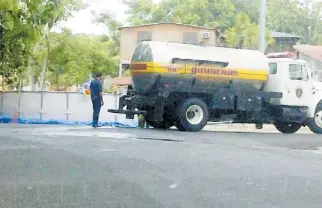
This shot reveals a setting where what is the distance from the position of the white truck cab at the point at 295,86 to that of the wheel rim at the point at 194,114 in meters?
2.57

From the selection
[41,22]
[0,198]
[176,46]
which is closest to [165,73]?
[176,46]

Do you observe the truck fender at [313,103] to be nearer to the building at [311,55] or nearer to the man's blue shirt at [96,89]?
the man's blue shirt at [96,89]

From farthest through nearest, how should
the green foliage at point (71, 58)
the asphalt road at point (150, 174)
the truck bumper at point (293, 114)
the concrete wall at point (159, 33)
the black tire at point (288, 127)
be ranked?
the concrete wall at point (159, 33) < the green foliage at point (71, 58) < the black tire at point (288, 127) < the truck bumper at point (293, 114) < the asphalt road at point (150, 174)

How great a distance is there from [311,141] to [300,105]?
3879 mm

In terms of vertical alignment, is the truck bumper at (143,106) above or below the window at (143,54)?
below

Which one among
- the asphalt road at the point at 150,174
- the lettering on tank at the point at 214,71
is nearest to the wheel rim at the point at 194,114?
the lettering on tank at the point at 214,71

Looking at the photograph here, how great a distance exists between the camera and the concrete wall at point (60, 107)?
89.0 ft

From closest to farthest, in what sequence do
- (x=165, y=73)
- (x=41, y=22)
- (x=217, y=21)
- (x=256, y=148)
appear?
1. (x=256, y=148)
2. (x=165, y=73)
3. (x=41, y=22)
4. (x=217, y=21)

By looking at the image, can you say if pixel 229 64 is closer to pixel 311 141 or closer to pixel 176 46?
pixel 176 46

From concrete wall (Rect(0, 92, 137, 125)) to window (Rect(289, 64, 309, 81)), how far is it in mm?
8705

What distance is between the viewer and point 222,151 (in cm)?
1252

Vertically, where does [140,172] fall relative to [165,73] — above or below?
below

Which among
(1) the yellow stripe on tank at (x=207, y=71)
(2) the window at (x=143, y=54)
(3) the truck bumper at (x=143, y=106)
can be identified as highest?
(2) the window at (x=143, y=54)

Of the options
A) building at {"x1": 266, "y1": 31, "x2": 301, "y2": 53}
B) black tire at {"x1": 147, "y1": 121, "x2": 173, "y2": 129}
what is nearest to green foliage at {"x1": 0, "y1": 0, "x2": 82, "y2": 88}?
black tire at {"x1": 147, "y1": 121, "x2": 173, "y2": 129}
